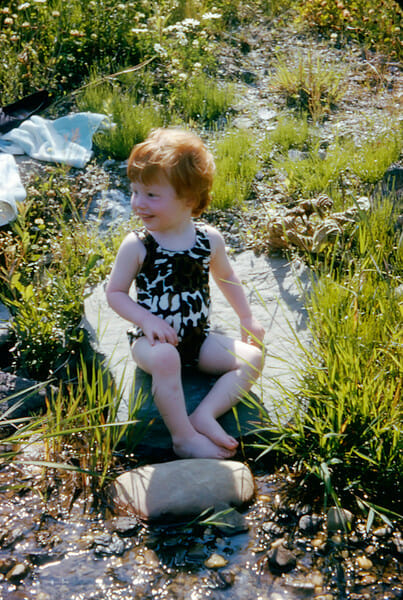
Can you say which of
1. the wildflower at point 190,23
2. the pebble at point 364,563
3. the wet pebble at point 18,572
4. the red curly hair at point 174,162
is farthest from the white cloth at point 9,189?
the pebble at point 364,563

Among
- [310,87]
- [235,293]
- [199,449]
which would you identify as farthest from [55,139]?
[199,449]

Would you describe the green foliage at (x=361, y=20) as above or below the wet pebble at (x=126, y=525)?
above

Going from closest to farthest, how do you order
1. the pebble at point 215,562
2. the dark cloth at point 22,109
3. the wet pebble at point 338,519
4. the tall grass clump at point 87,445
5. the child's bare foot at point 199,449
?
the pebble at point 215,562, the wet pebble at point 338,519, the tall grass clump at point 87,445, the child's bare foot at point 199,449, the dark cloth at point 22,109

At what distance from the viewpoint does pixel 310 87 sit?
582 centimetres

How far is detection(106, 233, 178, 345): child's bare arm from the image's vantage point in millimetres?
2795

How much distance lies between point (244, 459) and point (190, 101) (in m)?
3.65

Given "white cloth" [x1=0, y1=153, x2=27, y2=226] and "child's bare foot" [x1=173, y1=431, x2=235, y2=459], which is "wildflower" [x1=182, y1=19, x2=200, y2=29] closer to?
"white cloth" [x1=0, y1=153, x2=27, y2=226]

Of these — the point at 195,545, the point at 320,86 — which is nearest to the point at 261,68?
the point at 320,86

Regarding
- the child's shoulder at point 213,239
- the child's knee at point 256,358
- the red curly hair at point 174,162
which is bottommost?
the child's knee at point 256,358

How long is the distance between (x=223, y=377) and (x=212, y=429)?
0.27 m

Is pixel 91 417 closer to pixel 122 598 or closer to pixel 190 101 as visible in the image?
pixel 122 598

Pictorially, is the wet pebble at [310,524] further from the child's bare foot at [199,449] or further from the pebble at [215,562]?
the child's bare foot at [199,449]

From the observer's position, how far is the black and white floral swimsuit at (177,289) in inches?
117

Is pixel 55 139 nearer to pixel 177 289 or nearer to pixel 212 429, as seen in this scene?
pixel 177 289
